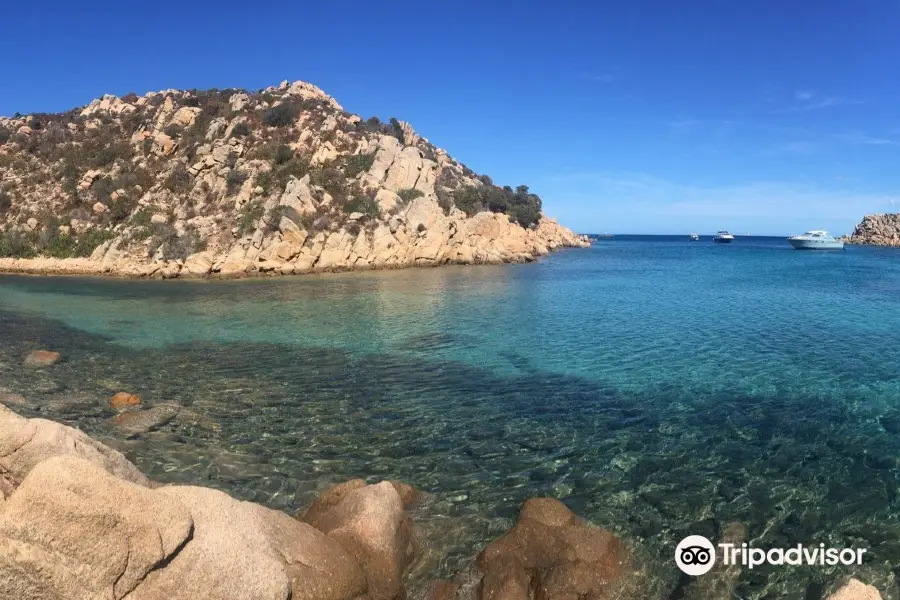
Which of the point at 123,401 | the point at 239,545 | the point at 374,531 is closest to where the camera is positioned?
the point at 239,545

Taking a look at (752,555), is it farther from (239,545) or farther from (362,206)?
(362,206)

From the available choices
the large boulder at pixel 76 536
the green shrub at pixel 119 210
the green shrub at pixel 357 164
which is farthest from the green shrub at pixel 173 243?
the large boulder at pixel 76 536

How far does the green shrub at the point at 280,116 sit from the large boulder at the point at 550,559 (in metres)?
83.5

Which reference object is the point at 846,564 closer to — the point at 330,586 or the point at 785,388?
the point at 330,586

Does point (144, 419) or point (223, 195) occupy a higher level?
point (223, 195)

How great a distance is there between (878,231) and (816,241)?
2159 inches

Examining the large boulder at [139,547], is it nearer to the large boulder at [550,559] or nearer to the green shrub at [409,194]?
the large boulder at [550,559]

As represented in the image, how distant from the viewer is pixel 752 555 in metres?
9.09

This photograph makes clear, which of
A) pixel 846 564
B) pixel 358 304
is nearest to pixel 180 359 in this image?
pixel 358 304

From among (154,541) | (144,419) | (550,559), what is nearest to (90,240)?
(144,419)

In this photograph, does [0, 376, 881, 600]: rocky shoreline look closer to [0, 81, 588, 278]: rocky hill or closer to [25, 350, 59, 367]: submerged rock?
[25, 350, 59, 367]: submerged rock

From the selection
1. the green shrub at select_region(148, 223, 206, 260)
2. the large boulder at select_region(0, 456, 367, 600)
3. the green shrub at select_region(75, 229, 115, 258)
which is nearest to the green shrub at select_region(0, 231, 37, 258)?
the green shrub at select_region(75, 229, 115, 258)

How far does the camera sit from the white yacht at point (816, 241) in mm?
134625

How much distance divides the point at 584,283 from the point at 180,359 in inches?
1577
